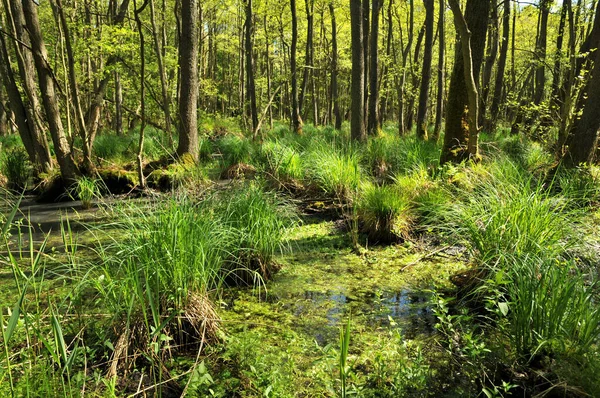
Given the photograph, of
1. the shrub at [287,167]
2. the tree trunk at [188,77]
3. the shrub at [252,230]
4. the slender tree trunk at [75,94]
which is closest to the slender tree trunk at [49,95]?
the slender tree trunk at [75,94]

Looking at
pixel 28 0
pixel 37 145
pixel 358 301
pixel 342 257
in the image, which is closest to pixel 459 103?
pixel 342 257

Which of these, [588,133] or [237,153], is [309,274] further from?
[237,153]

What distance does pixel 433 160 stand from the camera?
666 centimetres

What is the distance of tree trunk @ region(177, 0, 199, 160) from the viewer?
7.61 metres

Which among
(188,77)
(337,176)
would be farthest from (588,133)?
(188,77)

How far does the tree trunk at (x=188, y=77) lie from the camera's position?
25.0ft

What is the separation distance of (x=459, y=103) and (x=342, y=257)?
3370mm

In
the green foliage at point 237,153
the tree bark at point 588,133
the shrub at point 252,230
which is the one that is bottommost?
the green foliage at point 237,153

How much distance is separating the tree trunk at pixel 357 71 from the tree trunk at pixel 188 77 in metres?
3.37

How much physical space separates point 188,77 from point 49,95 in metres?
2.47

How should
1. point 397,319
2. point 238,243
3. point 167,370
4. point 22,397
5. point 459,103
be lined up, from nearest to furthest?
point 22,397 < point 167,370 < point 397,319 < point 238,243 < point 459,103

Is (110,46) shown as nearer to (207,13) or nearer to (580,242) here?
(580,242)

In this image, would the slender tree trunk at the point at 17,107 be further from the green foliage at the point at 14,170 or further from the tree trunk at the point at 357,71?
the tree trunk at the point at 357,71

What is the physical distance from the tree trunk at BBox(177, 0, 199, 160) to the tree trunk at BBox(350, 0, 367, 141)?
3373 millimetres
